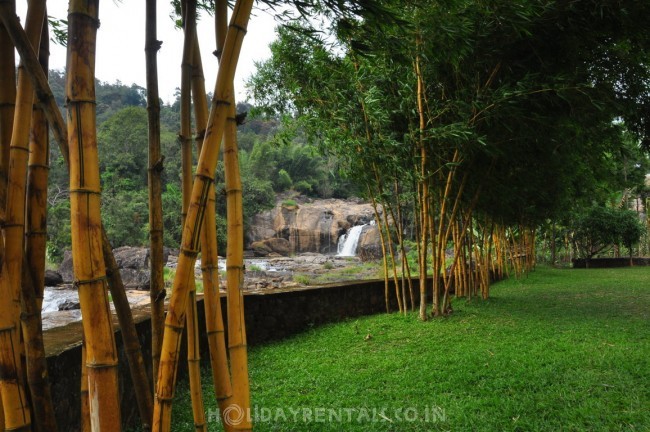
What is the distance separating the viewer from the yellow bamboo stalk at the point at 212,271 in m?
1.17

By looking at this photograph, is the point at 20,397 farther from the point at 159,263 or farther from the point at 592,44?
the point at 592,44

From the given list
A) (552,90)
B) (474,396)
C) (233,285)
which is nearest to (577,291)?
(552,90)

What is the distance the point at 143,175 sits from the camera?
23.8m

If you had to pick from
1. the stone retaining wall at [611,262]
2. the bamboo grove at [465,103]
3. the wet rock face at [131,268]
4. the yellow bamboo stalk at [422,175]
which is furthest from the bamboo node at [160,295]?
the stone retaining wall at [611,262]

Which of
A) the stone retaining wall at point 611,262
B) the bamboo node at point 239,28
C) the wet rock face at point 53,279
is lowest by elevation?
the stone retaining wall at point 611,262

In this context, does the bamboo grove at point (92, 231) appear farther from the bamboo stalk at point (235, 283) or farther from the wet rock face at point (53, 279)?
the wet rock face at point (53, 279)

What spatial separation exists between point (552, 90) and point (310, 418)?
339cm

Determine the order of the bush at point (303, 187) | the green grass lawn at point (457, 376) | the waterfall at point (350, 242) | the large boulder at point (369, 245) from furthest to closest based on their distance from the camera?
1. the bush at point (303, 187)
2. the waterfall at point (350, 242)
3. the large boulder at point (369, 245)
4. the green grass lawn at point (457, 376)

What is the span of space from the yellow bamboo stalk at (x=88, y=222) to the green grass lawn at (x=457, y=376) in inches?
71.5

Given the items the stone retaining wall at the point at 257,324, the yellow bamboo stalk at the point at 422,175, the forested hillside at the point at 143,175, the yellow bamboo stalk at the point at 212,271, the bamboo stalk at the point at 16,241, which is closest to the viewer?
the bamboo stalk at the point at 16,241

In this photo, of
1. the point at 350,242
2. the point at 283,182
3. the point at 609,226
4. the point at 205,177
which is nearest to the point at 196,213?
the point at 205,177

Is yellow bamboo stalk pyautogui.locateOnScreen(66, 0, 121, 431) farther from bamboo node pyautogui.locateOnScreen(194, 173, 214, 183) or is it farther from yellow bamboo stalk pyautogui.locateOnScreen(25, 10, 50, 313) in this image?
yellow bamboo stalk pyautogui.locateOnScreen(25, 10, 50, 313)

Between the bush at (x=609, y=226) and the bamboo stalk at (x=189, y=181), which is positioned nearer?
the bamboo stalk at (x=189, y=181)

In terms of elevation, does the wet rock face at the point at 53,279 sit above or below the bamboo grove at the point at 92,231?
below
